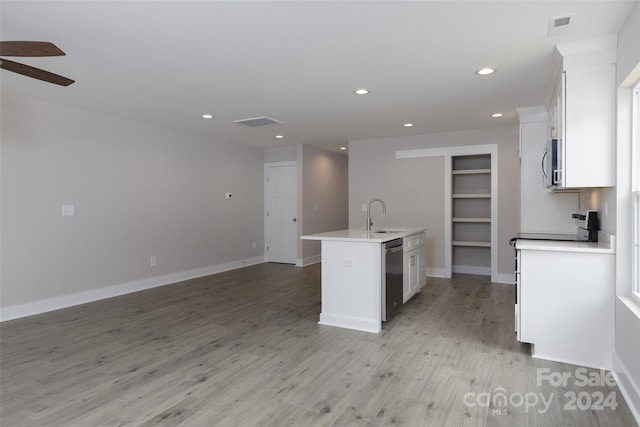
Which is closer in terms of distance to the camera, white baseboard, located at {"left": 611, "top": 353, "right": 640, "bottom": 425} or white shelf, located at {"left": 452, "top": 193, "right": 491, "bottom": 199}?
white baseboard, located at {"left": 611, "top": 353, "right": 640, "bottom": 425}

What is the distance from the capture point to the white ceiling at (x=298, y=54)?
228 centimetres

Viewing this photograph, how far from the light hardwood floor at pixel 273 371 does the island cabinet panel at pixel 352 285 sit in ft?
0.50

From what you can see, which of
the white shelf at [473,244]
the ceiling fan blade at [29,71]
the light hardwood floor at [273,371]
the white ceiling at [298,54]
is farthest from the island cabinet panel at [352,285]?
the white shelf at [473,244]

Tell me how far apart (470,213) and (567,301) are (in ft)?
12.9

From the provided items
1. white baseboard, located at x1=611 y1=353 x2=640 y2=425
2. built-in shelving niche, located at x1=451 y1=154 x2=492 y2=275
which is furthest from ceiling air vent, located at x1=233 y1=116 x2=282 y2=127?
white baseboard, located at x1=611 y1=353 x2=640 y2=425

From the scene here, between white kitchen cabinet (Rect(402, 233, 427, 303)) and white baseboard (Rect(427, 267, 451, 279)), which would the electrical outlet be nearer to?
white kitchen cabinet (Rect(402, 233, 427, 303))

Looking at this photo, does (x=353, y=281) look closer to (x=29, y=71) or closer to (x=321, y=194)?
(x=29, y=71)

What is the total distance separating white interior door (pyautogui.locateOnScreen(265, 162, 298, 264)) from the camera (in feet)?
24.5

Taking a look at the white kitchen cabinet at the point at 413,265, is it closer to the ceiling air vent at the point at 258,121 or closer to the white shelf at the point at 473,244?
the white shelf at the point at 473,244

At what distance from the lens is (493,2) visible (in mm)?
2195

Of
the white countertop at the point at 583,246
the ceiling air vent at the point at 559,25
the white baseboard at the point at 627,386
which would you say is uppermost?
the ceiling air vent at the point at 559,25

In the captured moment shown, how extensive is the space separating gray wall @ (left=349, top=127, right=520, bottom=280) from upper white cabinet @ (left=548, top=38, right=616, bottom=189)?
3030 mm

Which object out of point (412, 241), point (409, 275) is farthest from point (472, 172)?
point (409, 275)

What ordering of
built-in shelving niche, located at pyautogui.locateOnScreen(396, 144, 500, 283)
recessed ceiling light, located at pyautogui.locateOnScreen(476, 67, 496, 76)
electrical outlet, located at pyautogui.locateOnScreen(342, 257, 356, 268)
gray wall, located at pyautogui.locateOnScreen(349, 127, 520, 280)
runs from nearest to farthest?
recessed ceiling light, located at pyautogui.locateOnScreen(476, 67, 496, 76), electrical outlet, located at pyautogui.locateOnScreen(342, 257, 356, 268), gray wall, located at pyautogui.locateOnScreen(349, 127, 520, 280), built-in shelving niche, located at pyautogui.locateOnScreen(396, 144, 500, 283)
